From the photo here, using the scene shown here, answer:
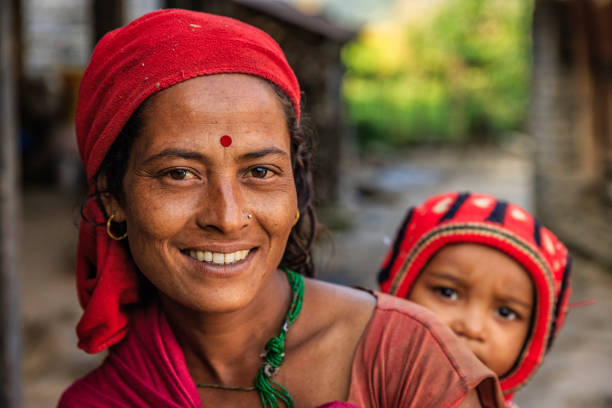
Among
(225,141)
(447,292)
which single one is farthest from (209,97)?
(447,292)

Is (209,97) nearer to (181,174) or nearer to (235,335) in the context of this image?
(181,174)

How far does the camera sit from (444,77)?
21953 millimetres

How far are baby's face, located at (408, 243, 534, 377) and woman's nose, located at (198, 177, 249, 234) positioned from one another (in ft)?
2.71

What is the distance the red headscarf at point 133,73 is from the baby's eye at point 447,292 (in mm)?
797

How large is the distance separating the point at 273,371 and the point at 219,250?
0.30 meters

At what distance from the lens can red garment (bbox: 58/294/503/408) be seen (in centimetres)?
143

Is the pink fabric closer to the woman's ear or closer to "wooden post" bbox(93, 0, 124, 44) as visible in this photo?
the woman's ear

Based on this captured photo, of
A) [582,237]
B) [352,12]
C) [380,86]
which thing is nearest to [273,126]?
[582,237]

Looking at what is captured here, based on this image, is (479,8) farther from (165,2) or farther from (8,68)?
(8,68)

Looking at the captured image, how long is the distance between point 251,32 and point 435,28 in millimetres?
20951

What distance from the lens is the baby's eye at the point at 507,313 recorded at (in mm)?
2078

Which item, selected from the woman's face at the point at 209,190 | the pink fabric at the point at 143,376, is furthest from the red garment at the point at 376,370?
the woman's face at the point at 209,190

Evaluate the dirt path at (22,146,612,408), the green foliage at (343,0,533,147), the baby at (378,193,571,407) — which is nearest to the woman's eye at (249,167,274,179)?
the dirt path at (22,146,612,408)

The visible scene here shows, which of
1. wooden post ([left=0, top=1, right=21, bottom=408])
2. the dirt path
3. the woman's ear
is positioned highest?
the woman's ear
